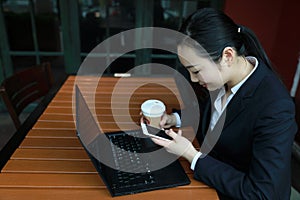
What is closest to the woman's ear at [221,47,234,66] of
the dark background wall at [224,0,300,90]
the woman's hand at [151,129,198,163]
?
the woman's hand at [151,129,198,163]

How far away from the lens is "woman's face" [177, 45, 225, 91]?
993 mm

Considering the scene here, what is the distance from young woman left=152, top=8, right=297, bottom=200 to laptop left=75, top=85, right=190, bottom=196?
7 cm

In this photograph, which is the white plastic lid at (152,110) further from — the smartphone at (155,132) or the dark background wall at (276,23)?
the dark background wall at (276,23)

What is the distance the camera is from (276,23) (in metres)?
2.54

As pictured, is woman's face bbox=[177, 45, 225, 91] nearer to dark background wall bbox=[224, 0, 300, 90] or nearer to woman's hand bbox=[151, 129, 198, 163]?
woman's hand bbox=[151, 129, 198, 163]

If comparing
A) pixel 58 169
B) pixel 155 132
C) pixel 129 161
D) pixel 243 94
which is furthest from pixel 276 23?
pixel 58 169

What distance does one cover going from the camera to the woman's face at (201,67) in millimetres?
993

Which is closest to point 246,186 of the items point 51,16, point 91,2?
point 91,2

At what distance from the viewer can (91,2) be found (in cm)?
263

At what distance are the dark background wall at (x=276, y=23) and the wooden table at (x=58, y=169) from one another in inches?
66.4

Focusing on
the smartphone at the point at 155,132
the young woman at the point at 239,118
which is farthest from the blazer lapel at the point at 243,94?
the smartphone at the point at 155,132

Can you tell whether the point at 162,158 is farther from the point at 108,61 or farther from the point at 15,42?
the point at 15,42

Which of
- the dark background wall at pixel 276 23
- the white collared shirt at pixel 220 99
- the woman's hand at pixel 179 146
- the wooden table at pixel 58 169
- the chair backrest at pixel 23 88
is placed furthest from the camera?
the dark background wall at pixel 276 23

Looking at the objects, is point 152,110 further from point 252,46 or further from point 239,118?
point 252,46
